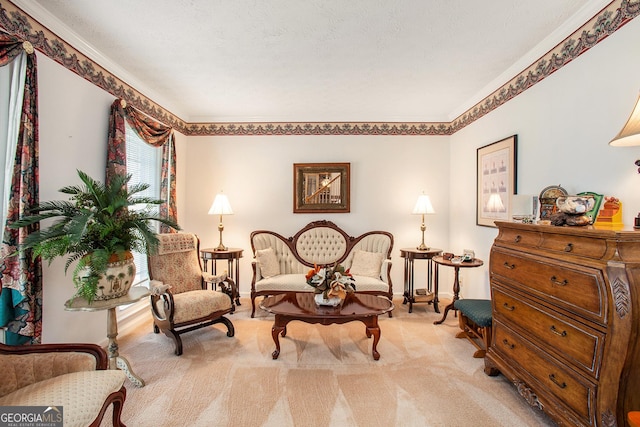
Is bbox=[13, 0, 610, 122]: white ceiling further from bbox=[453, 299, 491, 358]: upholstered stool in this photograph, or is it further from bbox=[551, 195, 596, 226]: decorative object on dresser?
bbox=[453, 299, 491, 358]: upholstered stool

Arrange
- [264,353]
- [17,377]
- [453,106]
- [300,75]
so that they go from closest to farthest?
[17,377] → [264,353] → [300,75] → [453,106]

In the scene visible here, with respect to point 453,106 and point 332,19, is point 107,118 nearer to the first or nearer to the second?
point 332,19

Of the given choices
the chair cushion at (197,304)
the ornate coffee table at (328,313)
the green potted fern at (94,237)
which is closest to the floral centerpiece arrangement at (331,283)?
the ornate coffee table at (328,313)

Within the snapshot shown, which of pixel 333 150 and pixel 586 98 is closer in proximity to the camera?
pixel 586 98

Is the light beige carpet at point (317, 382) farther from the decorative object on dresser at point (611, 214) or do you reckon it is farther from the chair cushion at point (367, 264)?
the decorative object on dresser at point (611, 214)

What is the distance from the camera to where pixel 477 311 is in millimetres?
2918

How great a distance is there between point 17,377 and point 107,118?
2632mm

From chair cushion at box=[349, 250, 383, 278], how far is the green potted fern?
9.30ft

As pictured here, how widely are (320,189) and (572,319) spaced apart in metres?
3.70

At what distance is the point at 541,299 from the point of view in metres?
2.03

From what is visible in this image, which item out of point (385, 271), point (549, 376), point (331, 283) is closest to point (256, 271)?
point (331, 283)

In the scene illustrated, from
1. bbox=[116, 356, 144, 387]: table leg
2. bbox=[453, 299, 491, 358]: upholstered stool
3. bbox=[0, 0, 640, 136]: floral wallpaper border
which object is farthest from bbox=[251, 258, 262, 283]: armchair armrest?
bbox=[453, 299, 491, 358]: upholstered stool

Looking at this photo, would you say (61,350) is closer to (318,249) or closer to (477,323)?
(477,323)

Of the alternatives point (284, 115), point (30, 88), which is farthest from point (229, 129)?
point (30, 88)
